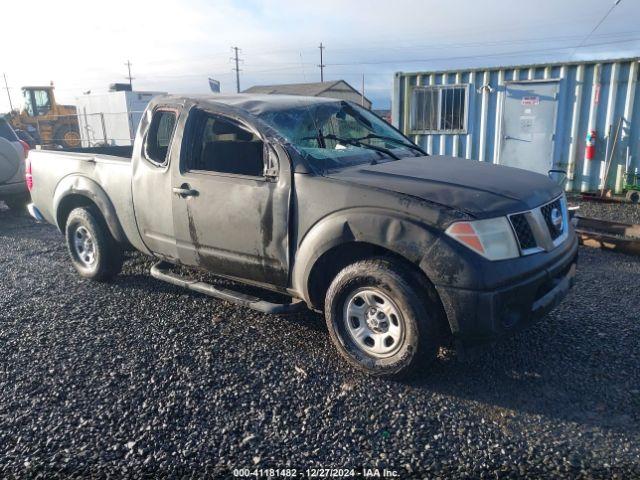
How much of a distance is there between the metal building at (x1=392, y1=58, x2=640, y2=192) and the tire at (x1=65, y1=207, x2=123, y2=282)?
838 cm

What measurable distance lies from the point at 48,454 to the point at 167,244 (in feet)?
6.59

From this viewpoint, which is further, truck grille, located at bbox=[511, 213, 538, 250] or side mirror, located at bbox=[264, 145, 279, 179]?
side mirror, located at bbox=[264, 145, 279, 179]

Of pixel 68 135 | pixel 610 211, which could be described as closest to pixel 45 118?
pixel 68 135

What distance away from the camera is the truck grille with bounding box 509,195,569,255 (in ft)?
9.75

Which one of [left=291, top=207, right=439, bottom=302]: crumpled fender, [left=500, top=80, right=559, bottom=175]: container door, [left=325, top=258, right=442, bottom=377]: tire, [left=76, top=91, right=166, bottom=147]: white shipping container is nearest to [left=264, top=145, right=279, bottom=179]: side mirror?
[left=291, top=207, right=439, bottom=302]: crumpled fender

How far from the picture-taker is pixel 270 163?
353cm

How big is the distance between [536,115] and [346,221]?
8.72m

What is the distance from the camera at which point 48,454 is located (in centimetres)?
260

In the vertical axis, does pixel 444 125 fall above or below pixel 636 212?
above

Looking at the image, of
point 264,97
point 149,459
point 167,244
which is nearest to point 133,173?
point 167,244

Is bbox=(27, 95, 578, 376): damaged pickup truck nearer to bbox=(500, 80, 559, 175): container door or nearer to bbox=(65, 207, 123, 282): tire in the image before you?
bbox=(65, 207, 123, 282): tire

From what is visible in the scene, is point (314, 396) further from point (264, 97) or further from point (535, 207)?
point (264, 97)

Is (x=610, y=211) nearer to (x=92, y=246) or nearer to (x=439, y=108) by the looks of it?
(x=439, y=108)

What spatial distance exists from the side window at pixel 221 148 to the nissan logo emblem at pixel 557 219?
2.20m
